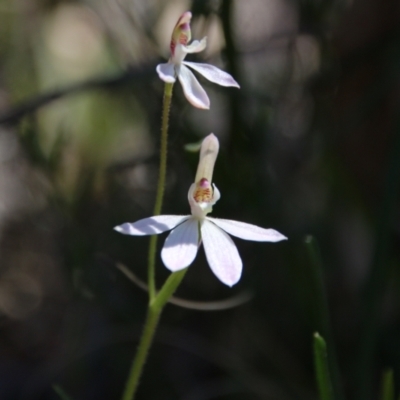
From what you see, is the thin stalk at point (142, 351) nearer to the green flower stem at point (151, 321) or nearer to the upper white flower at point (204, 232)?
the green flower stem at point (151, 321)

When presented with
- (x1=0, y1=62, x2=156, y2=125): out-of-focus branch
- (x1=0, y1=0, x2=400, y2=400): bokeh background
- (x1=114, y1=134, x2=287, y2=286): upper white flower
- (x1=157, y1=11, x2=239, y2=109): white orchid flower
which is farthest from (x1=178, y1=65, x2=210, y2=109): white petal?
(x1=0, y1=62, x2=156, y2=125): out-of-focus branch

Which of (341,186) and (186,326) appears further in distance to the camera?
(341,186)

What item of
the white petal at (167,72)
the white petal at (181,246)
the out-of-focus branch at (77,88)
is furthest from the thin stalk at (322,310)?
the out-of-focus branch at (77,88)

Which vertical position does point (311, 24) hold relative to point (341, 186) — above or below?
above

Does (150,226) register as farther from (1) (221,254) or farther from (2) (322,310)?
(2) (322,310)

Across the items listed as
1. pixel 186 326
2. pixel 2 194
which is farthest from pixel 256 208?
pixel 2 194

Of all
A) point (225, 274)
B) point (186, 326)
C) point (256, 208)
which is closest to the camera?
point (225, 274)

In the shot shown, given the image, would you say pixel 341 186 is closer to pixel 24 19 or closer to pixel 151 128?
pixel 151 128
